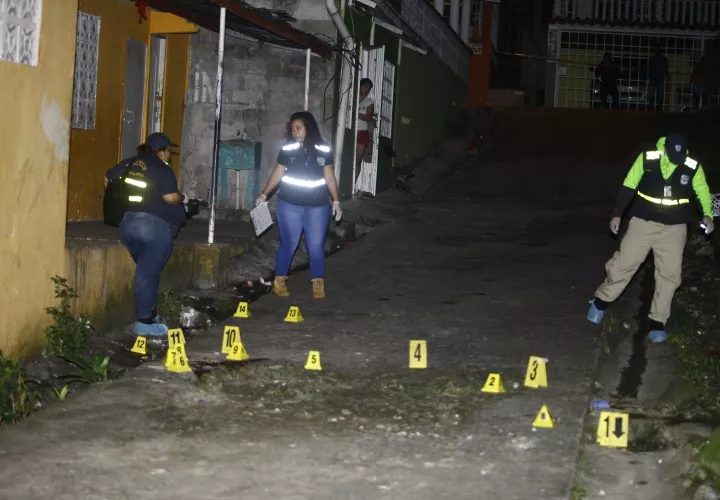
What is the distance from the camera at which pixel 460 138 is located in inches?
949

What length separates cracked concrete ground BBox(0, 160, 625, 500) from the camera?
536 centimetres

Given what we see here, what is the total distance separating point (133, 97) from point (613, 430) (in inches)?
326

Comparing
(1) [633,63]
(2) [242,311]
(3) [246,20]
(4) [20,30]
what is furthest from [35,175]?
(1) [633,63]

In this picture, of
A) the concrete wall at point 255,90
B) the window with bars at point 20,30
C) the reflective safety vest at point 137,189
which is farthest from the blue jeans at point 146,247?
the concrete wall at point 255,90

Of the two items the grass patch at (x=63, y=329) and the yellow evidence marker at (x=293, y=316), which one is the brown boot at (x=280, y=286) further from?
the grass patch at (x=63, y=329)

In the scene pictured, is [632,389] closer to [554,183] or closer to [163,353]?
[163,353]

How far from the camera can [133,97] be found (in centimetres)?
1279

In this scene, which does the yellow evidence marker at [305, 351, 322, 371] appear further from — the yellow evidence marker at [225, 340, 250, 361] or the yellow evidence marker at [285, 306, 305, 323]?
the yellow evidence marker at [285, 306, 305, 323]

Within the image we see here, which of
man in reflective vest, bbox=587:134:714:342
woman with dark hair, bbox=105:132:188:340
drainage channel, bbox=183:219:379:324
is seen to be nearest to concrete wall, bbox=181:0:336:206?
drainage channel, bbox=183:219:379:324

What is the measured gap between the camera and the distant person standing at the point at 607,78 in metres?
29.1

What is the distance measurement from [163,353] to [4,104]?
8.23 feet

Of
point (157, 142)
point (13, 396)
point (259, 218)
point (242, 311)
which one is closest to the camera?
point (13, 396)

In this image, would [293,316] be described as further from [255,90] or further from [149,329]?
[255,90]

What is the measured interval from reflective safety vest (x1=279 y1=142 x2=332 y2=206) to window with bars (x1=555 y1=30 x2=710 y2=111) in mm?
21490
